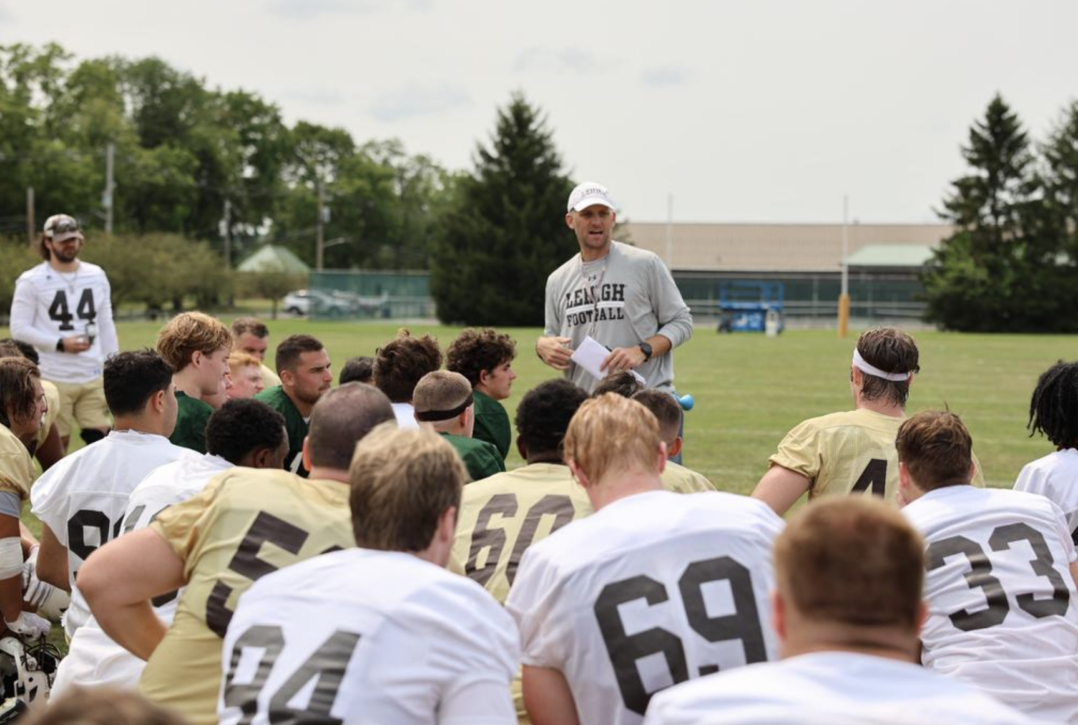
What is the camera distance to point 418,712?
2.47 meters

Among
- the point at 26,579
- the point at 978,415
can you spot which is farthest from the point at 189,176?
the point at 26,579

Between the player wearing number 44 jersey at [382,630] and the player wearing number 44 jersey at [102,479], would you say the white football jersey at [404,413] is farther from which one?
the player wearing number 44 jersey at [382,630]

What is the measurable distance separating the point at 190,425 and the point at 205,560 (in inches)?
119

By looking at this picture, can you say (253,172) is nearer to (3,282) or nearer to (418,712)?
(3,282)

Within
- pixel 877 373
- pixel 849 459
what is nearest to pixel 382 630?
pixel 849 459

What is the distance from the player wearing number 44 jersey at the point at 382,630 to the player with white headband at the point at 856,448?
241 cm

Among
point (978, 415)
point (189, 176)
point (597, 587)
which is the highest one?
point (189, 176)

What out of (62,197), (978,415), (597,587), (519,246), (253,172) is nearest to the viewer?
(597,587)

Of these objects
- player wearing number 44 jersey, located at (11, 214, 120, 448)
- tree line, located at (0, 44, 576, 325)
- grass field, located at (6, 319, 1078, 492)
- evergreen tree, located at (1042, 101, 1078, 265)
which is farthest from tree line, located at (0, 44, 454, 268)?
player wearing number 44 jersey, located at (11, 214, 120, 448)

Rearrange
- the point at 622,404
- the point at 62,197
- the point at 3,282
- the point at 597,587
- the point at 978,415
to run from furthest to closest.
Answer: the point at 62,197 → the point at 3,282 → the point at 978,415 → the point at 622,404 → the point at 597,587

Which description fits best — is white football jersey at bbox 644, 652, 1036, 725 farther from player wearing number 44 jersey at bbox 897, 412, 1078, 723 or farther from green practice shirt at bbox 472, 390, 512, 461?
green practice shirt at bbox 472, 390, 512, 461

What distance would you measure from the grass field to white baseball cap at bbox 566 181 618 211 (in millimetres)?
2175

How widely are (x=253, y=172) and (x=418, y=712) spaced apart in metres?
94.2

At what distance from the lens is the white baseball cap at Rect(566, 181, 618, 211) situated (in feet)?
21.6
